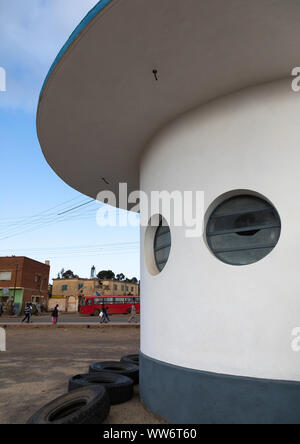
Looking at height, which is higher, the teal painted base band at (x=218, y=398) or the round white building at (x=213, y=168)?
the round white building at (x=213, y=168)

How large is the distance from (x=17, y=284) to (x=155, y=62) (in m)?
46.3

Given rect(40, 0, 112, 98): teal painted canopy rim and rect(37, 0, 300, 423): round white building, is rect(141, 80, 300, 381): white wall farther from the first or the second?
rect(40, 0, 112, 98): teal painted canopy rim

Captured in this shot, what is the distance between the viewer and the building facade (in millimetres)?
44159

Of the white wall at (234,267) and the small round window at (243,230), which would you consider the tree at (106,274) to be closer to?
the white wall at (234,267)

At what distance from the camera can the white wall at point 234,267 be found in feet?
13.6

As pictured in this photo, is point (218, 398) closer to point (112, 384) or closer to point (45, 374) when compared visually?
point (112, 384)

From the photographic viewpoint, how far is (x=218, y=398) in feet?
14.2

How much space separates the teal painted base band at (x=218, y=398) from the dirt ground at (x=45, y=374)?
17.1 inches

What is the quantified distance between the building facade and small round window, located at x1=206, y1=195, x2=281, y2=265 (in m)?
44.7

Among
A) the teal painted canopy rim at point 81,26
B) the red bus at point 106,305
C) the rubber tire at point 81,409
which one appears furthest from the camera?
the red bus at point 106,305

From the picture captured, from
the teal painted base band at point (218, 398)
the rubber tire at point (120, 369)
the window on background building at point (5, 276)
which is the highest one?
the window on background building at point (5, 276)

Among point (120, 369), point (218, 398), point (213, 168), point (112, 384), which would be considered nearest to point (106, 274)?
point (120, 369)

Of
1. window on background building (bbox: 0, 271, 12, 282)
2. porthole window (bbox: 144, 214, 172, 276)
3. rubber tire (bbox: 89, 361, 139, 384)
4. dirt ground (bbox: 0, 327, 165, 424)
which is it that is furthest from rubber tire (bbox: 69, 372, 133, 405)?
window on background building (bbox: 0, 271, 12, 282)

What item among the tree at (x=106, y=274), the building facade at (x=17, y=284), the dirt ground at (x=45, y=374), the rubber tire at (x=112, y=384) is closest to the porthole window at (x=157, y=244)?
the rubber tire at (x=112, y=384)
